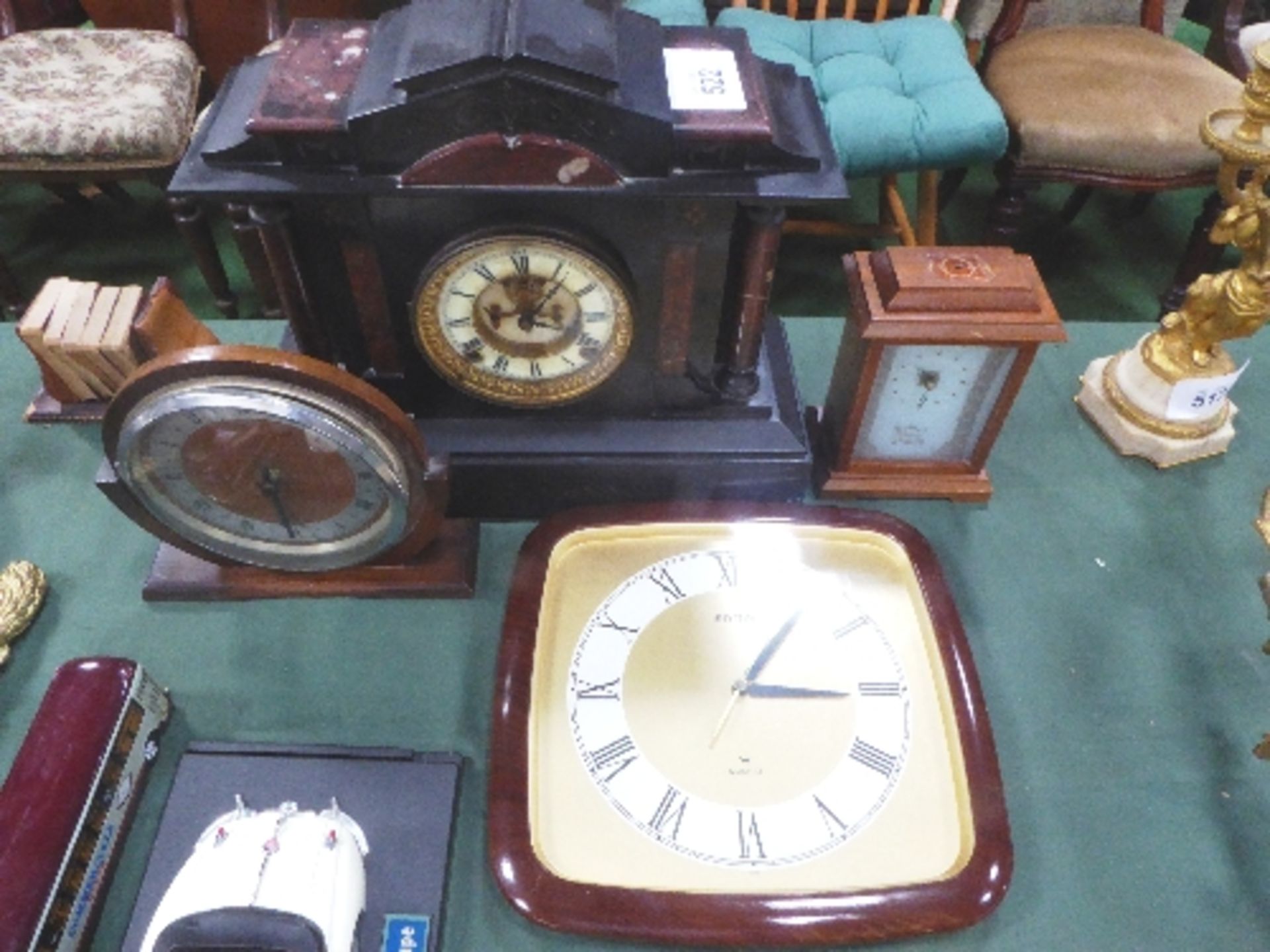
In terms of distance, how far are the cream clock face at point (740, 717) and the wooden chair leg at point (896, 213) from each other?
4.34ft

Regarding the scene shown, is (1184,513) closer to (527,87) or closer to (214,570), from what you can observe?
(527,87)

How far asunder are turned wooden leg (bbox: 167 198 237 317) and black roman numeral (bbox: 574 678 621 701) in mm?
1373

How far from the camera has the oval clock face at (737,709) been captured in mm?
914

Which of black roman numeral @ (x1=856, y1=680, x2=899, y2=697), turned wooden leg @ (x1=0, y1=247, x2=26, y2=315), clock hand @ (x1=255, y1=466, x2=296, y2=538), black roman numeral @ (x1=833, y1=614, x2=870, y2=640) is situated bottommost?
turned wooden leg @ (x1=0, y1=247, x2=26, y2=315)

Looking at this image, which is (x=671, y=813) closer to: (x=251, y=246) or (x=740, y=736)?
(x=740, y=736)

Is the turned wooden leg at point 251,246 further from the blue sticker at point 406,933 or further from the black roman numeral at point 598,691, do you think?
the blue sticker at point 406,933

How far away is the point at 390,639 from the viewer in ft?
3.55

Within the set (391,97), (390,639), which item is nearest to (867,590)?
(390,639)

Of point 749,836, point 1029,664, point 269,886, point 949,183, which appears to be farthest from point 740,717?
point 949,183

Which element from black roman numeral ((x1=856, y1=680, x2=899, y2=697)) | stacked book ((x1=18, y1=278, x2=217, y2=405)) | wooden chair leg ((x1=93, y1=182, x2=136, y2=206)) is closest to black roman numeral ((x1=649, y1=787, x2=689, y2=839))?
black roman numeral ((x1=856, y1=680, x2=899, y2=697))

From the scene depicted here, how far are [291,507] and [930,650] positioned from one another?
0.67m

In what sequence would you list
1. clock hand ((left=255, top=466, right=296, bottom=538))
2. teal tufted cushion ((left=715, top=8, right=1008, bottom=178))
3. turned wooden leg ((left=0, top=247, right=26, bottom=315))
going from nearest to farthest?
clock hand ((left=255, top=466, right=296, bottom=538)) < teal tufted cushion ((left=715, top=8, right=1008, bottom=178)) < turned wooden leg ((left=0, top=247, right=26, bottom=315))

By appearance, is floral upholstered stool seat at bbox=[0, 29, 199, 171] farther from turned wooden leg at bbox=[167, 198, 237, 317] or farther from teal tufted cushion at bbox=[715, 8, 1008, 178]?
teal tufted cushion at bbox=[715, 8, 1008, 178]

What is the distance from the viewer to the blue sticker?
854mm
